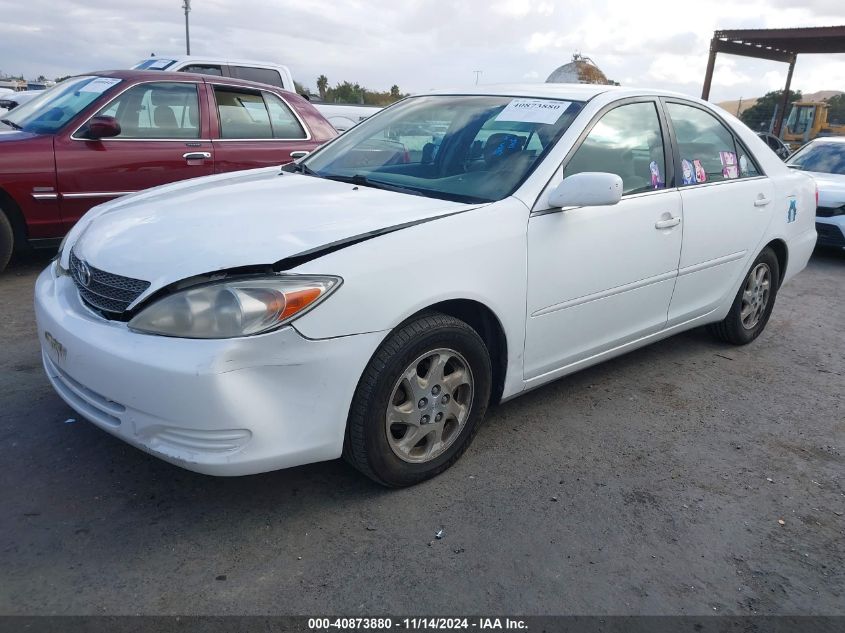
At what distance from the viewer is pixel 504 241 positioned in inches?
113

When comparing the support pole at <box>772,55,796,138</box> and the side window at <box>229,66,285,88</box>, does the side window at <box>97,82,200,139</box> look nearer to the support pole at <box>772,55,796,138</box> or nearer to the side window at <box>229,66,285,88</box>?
the side window at <box>229,66,285,88</box>

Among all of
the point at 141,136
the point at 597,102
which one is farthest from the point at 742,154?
the point at 141,136

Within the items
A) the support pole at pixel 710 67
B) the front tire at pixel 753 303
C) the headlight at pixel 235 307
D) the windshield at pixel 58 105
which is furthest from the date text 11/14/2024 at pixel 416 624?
the support pole at pixel 710 67

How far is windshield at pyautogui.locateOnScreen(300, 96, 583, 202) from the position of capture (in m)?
3.16

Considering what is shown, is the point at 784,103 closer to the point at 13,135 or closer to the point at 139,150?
the point at 139,150

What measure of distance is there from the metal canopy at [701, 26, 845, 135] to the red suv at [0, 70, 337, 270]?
18.4 meters

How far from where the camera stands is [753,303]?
15.5 ft

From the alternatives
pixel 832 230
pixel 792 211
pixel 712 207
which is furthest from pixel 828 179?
pixel 712 207

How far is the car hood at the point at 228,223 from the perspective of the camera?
2.43 m

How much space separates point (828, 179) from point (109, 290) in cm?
878

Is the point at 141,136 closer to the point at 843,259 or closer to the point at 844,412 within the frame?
the point at 844,412

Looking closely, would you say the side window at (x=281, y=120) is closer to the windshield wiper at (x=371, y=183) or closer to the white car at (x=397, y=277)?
the white car at (x=397, y=277)

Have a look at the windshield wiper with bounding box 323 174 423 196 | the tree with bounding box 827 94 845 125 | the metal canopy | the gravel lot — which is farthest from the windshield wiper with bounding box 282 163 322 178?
the tree with bounding box 827 94 845 125

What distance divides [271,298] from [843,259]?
829cm
